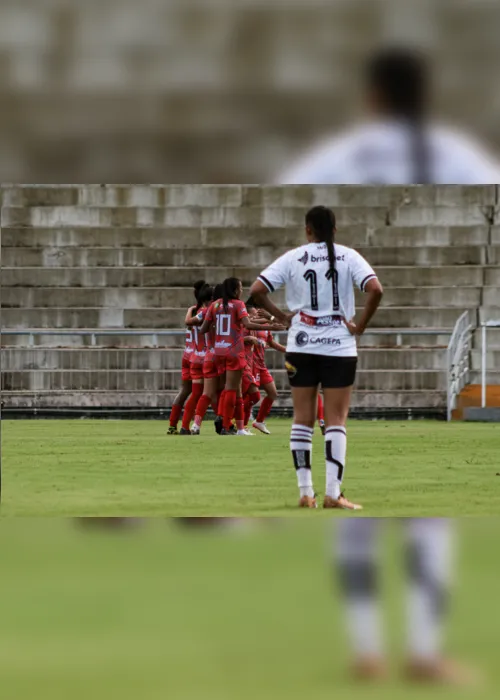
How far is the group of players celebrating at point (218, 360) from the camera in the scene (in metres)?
16.9

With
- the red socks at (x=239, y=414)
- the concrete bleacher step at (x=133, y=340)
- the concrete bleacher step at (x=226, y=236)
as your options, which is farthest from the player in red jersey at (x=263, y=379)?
the concrete bleacher step at (x=226, y=236)

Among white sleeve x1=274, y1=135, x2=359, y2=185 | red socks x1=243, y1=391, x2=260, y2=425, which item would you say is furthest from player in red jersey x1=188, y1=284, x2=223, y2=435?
white sleeve x1=274, y1=135, x2=359, y2=185

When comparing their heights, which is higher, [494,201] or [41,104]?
[494,201]

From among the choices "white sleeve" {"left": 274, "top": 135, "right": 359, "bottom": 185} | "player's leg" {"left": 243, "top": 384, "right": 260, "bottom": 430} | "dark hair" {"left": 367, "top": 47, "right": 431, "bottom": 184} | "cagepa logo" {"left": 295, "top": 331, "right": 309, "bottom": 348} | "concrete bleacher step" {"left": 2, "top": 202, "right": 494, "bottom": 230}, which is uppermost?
"concrete bleacher step" {"left": 2, "top": 202, "right": 494, "bottom": 230}

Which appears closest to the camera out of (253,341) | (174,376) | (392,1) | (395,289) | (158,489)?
(392,1)

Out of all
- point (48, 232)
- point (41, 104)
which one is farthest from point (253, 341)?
point (41, 104)

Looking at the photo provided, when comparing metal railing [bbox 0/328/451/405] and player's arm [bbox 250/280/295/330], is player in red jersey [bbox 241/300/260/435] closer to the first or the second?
metal railing [bbox 0/328/451/405]

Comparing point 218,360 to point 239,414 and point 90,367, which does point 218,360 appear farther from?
point 90,367

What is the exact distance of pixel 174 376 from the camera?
2439 centimetres

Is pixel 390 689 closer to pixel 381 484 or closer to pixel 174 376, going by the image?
pixel 381 484

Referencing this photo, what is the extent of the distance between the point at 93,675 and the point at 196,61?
126 cm

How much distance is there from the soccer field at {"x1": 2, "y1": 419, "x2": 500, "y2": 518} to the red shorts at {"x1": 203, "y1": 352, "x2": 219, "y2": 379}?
2.23 feet

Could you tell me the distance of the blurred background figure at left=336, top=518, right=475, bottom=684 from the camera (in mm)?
3451

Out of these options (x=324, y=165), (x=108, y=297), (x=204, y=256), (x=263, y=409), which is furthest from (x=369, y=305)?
(x=204, y=256)
